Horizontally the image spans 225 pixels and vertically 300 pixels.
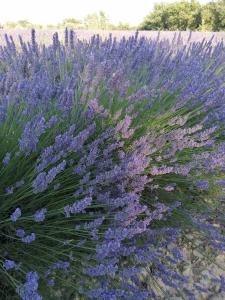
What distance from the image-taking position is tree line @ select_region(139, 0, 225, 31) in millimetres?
18928

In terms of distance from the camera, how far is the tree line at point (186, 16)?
62.1 feet

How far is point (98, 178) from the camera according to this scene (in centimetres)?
169

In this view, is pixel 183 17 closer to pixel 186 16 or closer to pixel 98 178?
pixel 186 16

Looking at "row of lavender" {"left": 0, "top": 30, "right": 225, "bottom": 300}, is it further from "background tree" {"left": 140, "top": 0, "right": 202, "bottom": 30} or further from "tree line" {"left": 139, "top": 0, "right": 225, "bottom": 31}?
"background tree" {"left": 140, "top": 0, "right": 202, "bottom": 30}

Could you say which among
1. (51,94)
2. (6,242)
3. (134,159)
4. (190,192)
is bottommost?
(190,192)

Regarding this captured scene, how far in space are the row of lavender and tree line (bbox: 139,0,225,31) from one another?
1718cm

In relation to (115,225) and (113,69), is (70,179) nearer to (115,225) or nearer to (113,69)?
(115,225)

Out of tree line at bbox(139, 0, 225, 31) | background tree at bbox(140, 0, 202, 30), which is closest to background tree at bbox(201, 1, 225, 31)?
tree line at bbox(139, 0, 225, 31)

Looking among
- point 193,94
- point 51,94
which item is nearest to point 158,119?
point 193,94

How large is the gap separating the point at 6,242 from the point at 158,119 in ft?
3.68

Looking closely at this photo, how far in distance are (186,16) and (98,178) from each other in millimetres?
19089

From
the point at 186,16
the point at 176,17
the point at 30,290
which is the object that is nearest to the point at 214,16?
the point at 186,16

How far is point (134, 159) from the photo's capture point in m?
1.83

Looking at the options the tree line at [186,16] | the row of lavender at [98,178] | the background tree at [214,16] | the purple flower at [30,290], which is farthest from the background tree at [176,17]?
the purple flower at [30,290]
